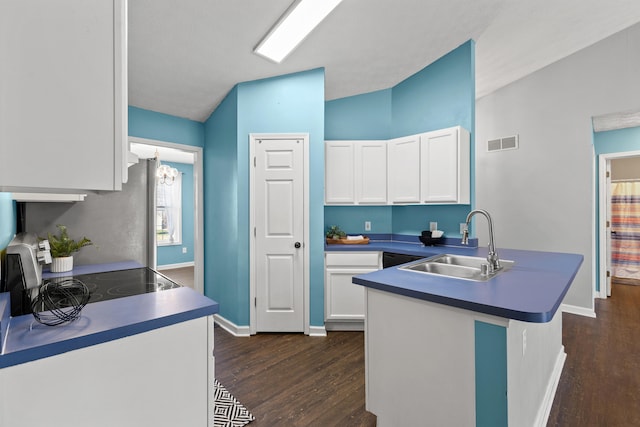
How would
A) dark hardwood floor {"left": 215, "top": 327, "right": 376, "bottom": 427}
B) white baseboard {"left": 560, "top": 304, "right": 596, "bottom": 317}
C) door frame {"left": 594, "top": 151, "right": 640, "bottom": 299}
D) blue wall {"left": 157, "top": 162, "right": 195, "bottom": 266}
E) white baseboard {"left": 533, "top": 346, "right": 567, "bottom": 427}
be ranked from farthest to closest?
blue wall {"left": 157, "top": 162, "right": 195, "bottom": 266}
door frame {"left": 594, "top": 151, "right": 640, "bottom": 299}
white baseboard {"left": 560, "top": 304, "right": 596, "bottom": 317}
dark hardwood floor {"left": 215, "top": 327, "right": 376, "bottom": 427}
white baseboard {"left": 533, "top": 346, "right": 567, "bottom": 427}

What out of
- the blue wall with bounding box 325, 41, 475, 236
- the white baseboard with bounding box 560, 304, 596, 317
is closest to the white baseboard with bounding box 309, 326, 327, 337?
the blue wall with bounding box 325, 41, 475, 236

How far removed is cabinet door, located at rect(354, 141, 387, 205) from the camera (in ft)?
11.8

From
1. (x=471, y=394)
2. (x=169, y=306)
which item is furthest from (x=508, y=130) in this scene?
(x=169, y=306)

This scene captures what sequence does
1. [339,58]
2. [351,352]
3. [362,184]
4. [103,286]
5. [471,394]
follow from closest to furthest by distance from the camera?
[471,394] → [103,286] → [351,352] → [339,58] → [362,184]

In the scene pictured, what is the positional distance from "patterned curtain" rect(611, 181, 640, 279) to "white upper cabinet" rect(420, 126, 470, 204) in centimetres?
445

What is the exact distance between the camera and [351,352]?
2719 mm

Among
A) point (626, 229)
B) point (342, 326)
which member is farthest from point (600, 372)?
point (626, 229)

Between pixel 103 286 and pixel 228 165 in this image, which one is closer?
pixel 103 286

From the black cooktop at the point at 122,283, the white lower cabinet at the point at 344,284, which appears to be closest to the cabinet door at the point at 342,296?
the white lower cabinet at the point at 344,284

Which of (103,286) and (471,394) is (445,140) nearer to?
(471,394)

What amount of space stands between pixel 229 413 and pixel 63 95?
6.30 feet

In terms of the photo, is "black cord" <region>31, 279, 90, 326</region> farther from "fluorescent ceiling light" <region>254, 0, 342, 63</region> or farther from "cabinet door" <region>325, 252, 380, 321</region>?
"cabinet door" <region>325, 252, 380, 321</region>

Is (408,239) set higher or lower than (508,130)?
lower

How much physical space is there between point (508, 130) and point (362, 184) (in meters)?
2.47
